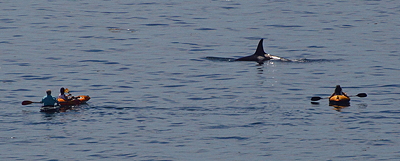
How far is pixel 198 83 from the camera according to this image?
46688 mm

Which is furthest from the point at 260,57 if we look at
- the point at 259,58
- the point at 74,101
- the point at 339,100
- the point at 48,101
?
the point at 48,101

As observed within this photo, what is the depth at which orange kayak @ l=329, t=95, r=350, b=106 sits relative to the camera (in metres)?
39.2

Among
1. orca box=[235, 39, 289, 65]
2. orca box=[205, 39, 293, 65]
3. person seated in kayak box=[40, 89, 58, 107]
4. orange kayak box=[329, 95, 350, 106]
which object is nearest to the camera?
person seated in kayak box=[40, 89, 58, 107]

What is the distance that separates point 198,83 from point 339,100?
1072 centimetres

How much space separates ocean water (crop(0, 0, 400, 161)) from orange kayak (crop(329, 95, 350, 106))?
2.69 ft

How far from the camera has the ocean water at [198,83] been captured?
3134cm

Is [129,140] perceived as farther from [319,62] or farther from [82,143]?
[319,62]

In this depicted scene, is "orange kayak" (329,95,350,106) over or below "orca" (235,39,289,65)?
below

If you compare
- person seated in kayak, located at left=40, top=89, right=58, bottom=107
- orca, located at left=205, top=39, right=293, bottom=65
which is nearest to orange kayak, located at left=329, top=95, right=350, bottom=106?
person seated in kayak, located at left=40, top=89, right=58, bottom=107

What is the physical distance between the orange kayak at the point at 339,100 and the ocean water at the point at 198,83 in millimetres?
821

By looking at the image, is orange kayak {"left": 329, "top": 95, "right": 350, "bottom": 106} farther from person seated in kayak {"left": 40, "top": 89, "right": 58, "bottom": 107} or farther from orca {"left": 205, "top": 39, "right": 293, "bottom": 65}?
orca {"left": 205, "top": 39, "right": 293, "bottom": 65}

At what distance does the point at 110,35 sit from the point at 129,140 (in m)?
39.1

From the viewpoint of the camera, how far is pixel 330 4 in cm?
9844

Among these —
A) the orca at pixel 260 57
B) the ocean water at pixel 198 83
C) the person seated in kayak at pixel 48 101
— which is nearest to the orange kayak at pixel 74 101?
the ocean water at pixel 198 83
